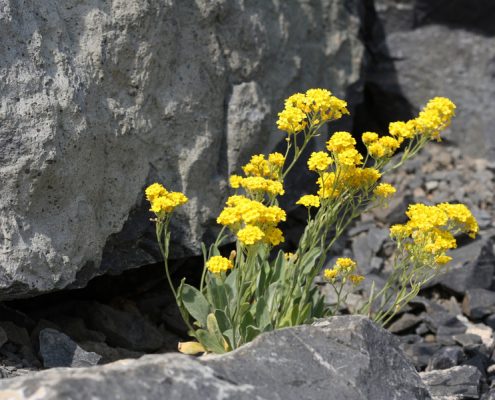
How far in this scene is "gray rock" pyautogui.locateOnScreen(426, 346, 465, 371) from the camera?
4935mm

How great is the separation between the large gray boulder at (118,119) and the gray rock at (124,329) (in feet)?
1.27

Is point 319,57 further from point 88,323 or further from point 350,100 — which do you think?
point 88,323

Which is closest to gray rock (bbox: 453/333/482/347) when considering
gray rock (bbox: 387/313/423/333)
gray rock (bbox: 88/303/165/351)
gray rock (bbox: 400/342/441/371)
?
gray rock (bbox: 400/342/441/371)

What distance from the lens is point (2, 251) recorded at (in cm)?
415

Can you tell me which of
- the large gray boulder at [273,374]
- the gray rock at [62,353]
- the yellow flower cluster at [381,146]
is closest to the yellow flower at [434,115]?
the yellow flower cluster at [381,146]

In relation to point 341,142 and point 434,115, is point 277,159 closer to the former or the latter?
point 341,142

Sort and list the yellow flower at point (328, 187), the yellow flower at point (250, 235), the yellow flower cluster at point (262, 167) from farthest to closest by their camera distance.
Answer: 1. the yellow flower cluster at point (262, 167)
2. the yellow flower at point (328, 187)
3. the yellow flower at point (250, 235)

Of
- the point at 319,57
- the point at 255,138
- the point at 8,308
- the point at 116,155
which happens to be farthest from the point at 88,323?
the point at 319,57

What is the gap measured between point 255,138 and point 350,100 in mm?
1656

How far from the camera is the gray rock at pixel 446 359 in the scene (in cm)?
493

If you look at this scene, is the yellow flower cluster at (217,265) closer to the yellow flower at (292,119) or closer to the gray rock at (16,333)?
the yellow flower at (292,119)

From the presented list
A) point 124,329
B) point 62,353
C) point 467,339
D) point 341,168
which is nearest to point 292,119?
point 341,168

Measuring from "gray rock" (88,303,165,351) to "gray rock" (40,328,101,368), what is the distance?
597mm

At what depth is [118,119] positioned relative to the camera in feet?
15.4
